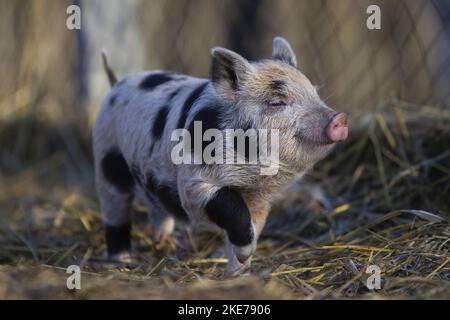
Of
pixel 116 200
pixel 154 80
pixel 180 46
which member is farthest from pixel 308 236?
pixel 180 46

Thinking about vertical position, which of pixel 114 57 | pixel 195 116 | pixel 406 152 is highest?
pixel 114 57

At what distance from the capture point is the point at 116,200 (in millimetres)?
3439

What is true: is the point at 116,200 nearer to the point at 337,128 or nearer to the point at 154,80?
the point at 154,80

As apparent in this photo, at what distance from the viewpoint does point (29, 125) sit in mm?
5719

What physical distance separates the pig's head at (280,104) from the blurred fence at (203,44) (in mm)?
614

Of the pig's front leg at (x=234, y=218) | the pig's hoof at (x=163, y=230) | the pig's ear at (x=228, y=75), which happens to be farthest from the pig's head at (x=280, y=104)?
the pig's hoof at (x=163, y=230)

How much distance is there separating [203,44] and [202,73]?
1068 mm

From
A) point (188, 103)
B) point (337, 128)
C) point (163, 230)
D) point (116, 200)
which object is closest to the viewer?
point (337, 128)

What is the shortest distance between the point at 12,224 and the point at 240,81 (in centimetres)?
191

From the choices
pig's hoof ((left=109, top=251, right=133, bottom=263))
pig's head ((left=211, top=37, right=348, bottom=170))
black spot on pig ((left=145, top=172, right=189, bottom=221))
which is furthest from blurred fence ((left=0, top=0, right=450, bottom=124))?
pig's hoof ((left=109, top=251, right=133, bottom=263))

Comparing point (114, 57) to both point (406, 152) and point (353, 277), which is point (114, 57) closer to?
point (406, 152)

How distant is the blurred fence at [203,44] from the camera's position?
17.5 ft
